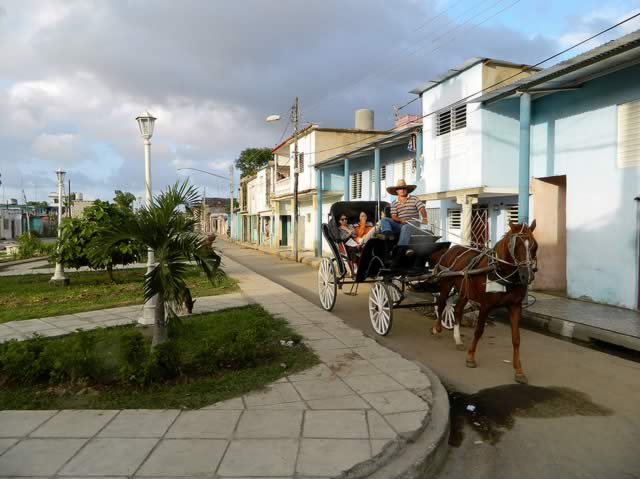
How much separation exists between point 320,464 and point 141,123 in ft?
23.0

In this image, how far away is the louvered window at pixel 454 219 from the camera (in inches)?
570

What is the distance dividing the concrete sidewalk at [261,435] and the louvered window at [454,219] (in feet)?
32.6

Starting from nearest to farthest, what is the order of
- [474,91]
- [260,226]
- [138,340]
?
[138,340]
[474,91]
[260,226]

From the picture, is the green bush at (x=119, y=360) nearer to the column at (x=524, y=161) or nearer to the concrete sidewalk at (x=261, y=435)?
the concrete sidewalk at (x=261, y=435)

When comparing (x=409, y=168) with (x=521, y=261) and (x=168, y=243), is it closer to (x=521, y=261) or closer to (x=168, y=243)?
(x=521, y=261)

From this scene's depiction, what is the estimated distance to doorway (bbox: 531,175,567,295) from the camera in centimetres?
1144

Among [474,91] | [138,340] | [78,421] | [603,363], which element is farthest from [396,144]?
[78,421]

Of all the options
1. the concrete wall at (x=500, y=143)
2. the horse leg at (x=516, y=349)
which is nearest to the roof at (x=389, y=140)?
the concrete wall at (x=500, y=143)

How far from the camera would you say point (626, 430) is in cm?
415

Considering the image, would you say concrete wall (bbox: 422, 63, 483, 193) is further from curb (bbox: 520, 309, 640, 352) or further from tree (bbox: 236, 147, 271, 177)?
tree (bbox: 236, 147, 271, 177)

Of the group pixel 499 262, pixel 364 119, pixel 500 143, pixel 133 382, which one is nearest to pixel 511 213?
pixel 500 143

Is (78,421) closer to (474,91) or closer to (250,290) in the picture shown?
(250,290)

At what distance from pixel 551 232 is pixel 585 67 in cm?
431

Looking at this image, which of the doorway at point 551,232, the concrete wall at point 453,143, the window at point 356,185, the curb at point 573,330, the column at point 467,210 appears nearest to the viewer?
the curb at point 573,330
